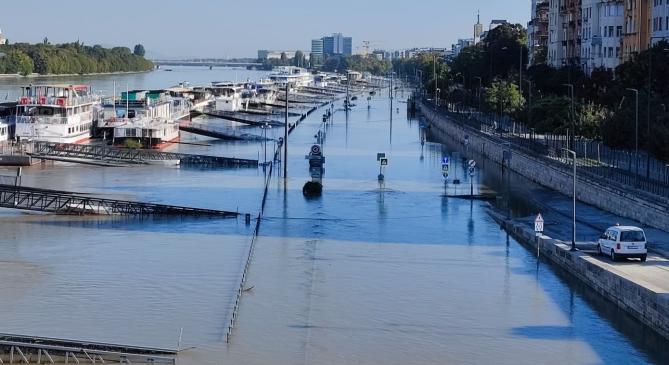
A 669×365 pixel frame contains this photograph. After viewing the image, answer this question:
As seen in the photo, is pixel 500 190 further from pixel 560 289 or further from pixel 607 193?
pixel 560 289

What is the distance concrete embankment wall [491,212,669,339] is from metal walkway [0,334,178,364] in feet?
31.3

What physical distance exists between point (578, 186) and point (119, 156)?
25537 millimetres

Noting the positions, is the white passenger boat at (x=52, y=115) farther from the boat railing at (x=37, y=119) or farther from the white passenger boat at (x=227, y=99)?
the white passenger boat at (x=227, y=99)

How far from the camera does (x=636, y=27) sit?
6944cm

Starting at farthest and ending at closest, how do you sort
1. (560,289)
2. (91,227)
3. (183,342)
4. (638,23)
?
(638,23) → (91,227) → (560,289) → (183,342)

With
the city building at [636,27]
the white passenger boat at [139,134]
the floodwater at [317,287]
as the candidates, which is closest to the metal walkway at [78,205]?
the floodwater at [317,287]

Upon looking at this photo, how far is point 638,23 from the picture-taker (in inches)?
2719

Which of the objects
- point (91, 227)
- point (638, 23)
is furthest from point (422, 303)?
point (638, 23)

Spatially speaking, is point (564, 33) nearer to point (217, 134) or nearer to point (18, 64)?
point (217, 134)

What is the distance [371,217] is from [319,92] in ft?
481

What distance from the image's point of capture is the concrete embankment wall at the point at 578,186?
35.4m

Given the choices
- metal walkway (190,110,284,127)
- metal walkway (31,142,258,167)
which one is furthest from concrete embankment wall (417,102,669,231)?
metal walkway (190,110,284,127)

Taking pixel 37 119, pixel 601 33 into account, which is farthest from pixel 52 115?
pixel 601 33

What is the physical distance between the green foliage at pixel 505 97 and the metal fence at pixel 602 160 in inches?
52.1
